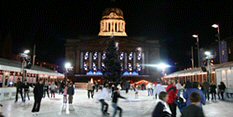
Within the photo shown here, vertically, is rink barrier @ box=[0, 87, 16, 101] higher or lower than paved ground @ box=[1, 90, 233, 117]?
higher

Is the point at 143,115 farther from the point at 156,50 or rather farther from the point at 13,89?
the point at 156,50

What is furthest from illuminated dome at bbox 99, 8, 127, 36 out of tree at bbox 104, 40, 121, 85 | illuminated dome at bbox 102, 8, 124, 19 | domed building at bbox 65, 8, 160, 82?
tree at bbox 104, 40, 121, 85

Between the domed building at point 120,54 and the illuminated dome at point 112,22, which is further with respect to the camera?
the illuminated dome at point 112,22

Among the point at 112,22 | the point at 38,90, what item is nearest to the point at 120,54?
the point at 112,22

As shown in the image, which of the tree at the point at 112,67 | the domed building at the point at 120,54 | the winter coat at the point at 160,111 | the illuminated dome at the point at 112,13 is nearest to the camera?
the winter coat at the point at 160,111

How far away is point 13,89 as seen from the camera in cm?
2316

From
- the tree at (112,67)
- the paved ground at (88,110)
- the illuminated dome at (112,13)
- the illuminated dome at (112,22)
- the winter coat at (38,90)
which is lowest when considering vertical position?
the paved ground at (88,110)

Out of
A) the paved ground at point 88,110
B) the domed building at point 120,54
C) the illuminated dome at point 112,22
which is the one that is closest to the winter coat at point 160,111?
the paved ground at point 88,110

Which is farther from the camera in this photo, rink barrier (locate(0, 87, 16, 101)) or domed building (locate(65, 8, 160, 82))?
domed building (locate(65, 8, 160, 82))

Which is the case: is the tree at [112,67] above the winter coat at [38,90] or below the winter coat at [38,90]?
above

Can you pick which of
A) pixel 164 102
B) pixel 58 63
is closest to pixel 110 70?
pixel 164 102

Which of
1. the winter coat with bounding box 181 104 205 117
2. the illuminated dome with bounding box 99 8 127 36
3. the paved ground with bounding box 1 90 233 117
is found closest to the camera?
the winter coat with bounding box 181 104 205 117

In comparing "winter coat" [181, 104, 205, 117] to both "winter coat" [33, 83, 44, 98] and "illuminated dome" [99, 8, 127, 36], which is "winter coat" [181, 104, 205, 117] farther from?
"illuminated dome" [99, 8, 127, 36]

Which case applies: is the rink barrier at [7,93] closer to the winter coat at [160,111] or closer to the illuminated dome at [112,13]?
the winter coat at [160,111]
